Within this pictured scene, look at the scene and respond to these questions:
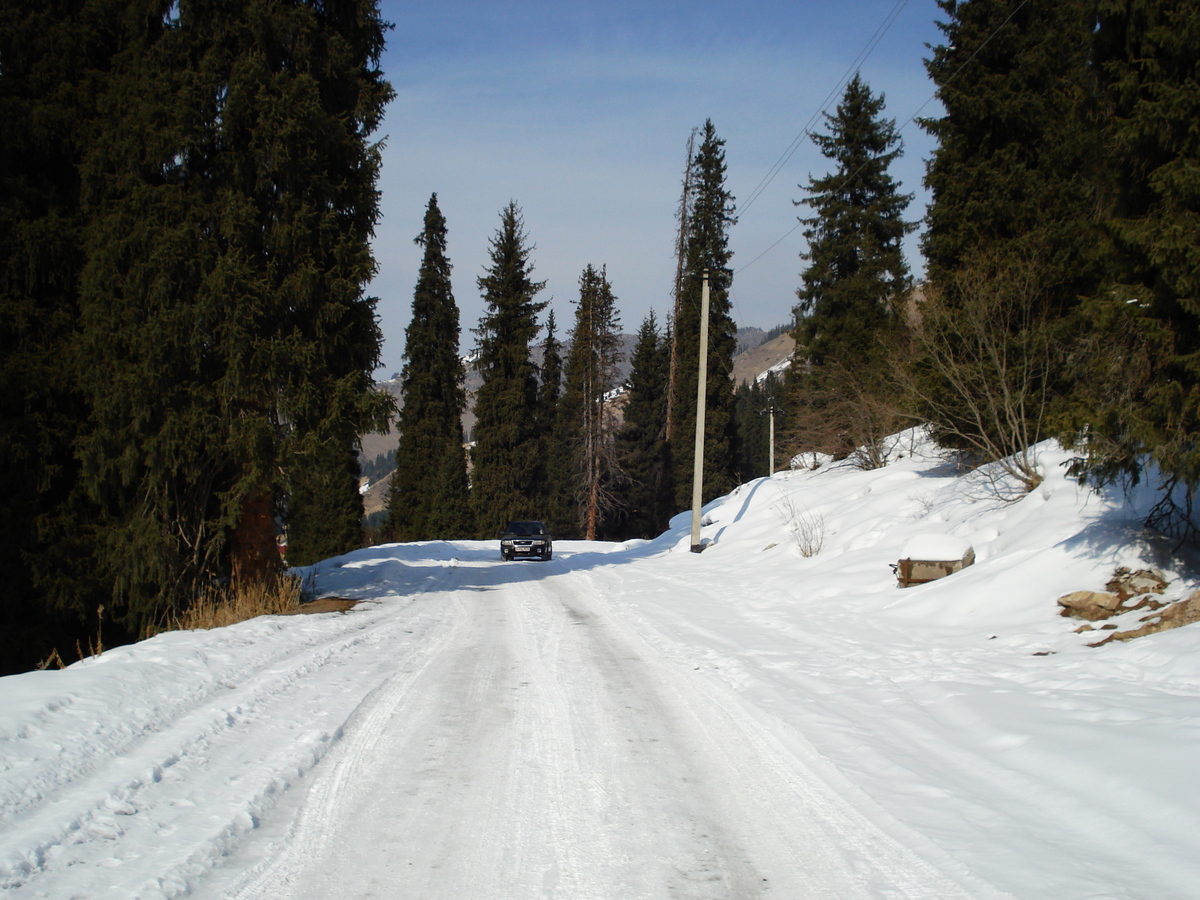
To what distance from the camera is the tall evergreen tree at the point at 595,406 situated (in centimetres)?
4568

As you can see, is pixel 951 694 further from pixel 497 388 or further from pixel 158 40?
pixel 497 388

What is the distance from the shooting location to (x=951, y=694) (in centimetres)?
660

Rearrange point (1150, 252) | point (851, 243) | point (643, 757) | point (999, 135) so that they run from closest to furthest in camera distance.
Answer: point (643, 757) < point (1150, 252) < point (999, 135) < point (851, 243)

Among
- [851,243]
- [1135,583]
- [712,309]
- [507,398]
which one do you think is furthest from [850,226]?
[1135,583]

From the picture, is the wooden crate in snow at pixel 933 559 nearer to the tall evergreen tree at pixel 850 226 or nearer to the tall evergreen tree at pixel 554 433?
the tall evergreen tree at pixel 850 226

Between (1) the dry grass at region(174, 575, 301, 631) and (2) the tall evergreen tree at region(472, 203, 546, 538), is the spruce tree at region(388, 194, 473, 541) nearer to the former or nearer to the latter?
(2) the tall evergreen tree at region(472, 203, 546, 538)

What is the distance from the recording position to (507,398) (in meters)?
44.6

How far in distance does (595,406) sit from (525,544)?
2091 centimetres

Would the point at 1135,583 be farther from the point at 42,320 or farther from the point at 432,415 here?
the point at 432,415

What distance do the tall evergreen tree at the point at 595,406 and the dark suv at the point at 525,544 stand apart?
1738 cm

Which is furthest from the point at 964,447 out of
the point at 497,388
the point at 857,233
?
the point at 497,388

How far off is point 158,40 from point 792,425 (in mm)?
23121

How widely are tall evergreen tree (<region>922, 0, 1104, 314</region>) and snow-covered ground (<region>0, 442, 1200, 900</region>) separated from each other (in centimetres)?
953

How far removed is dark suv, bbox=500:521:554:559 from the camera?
86.3 feet
